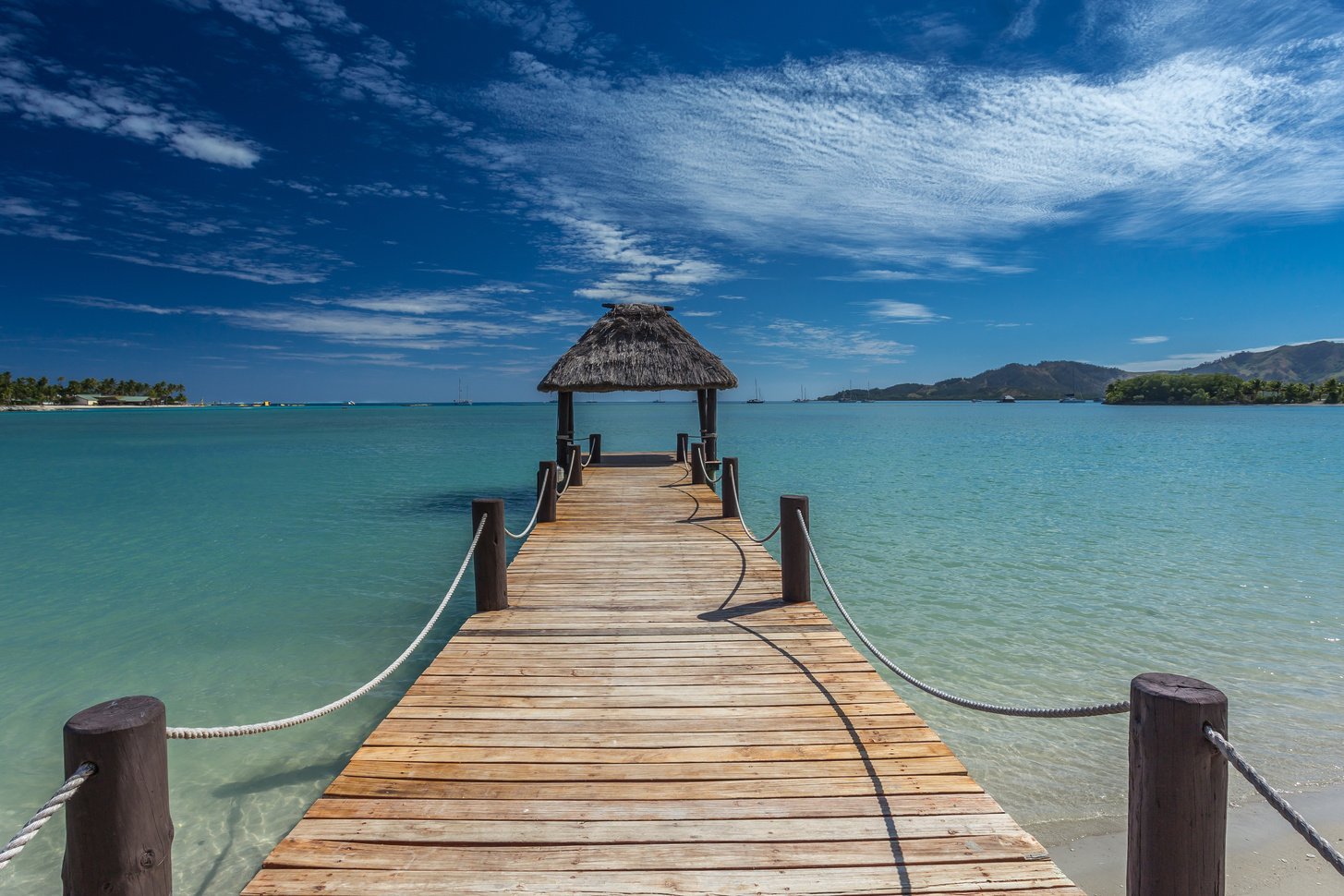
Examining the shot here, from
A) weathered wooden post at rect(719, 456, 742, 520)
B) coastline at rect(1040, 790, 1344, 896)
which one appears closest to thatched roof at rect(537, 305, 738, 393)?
weathered wooden post at rect(719, 456, 742, 520)

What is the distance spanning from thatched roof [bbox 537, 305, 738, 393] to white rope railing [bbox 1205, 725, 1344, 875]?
13.7 metres

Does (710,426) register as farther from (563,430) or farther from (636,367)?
(563,430)

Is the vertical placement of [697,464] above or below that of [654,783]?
above

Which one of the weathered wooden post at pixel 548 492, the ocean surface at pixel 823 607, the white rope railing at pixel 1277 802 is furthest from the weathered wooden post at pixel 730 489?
the white rope railing at pixel 1277 802

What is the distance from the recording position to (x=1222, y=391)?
418 feet

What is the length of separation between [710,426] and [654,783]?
12922 mm

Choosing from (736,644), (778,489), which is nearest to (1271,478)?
(778,489)

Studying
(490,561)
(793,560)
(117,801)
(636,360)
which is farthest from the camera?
(636,360)

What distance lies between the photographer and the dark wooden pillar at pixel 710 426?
14945 mm

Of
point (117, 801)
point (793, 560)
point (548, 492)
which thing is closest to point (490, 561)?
point (793, 560)

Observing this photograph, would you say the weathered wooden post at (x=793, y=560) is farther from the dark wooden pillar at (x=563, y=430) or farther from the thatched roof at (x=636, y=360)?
the thatched roof at (x=636, y=360)

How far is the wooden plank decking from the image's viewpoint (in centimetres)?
247

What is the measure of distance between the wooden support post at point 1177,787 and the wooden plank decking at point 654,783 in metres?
0.51

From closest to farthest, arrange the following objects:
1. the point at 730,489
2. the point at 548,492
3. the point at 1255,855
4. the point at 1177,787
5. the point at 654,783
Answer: the point at 1177,787, the point at 654,783, the point at 1255,855, the point at 730,489, the point at 548,492
